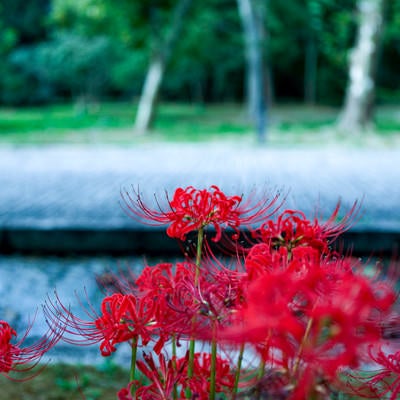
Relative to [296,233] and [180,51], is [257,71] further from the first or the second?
[296,233]

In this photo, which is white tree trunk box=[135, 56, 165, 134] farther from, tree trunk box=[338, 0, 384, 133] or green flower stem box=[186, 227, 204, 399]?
green flower stem box=[186, 227, 204, 399]

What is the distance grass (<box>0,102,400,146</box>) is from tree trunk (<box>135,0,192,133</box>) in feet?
1.37

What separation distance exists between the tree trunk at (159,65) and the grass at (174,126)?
416mm

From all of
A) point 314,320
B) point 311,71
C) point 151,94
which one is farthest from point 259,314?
point 311,71

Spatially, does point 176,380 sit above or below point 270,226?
below

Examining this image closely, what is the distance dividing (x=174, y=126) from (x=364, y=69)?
6326 mm

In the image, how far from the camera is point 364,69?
43.0 ft

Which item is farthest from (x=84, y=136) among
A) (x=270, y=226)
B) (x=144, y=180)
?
(x=270, y=226)

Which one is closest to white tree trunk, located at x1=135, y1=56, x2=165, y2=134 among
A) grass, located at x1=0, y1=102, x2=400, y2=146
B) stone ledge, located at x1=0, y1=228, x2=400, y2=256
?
grass, located at x1=0, y1=102, x2=400, y2=146

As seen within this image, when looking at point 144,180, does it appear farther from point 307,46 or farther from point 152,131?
point 307,46

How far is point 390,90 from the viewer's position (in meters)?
26.7

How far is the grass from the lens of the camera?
13.1m

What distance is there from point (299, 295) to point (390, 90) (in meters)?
28.2

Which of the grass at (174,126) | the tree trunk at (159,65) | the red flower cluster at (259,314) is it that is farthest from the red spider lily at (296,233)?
the tree trunk at (159,65)
